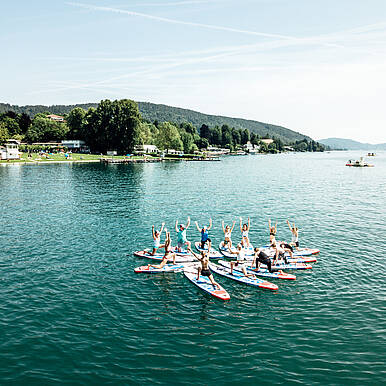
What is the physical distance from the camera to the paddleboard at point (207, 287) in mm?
23330

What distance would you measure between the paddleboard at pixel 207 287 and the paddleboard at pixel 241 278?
1933mm

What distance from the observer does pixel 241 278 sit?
2630 cm

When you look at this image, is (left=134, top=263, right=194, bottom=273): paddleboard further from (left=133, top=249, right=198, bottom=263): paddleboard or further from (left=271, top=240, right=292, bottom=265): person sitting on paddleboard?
(left=271, top=240, right=292, bottom=265): person sitting on paddleboard

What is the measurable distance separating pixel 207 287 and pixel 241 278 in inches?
132

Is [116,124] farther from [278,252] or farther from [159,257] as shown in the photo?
[278,252]

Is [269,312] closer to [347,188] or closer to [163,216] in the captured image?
[163,216]

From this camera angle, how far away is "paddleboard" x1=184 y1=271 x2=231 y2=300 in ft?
76.5

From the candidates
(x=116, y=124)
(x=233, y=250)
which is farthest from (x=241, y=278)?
(x=116, y=124)

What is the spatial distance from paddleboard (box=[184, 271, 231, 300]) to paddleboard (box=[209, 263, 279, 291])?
193 centimetres

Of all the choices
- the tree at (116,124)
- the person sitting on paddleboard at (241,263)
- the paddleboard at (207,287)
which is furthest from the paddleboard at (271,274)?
the tree at (116,124)

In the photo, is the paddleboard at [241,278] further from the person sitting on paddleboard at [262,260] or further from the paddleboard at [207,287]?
the paddleboard at [207,287]

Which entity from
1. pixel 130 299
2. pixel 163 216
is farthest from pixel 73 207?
pixel 130 299

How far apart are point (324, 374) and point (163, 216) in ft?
114

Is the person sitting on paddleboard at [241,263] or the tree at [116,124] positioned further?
the tree at [116,124]
